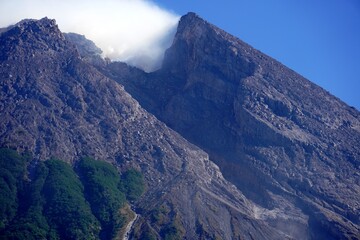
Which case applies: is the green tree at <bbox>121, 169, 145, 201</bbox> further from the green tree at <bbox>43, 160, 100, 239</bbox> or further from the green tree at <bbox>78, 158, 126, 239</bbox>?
the green tree at <bbox>43, 160, 100, 239</bbox>

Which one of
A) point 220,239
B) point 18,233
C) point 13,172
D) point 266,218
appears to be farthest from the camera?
Result: point 266,218

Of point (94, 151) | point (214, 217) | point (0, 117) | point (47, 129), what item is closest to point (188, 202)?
point (214, 217)

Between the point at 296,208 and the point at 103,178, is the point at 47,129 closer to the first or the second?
the point at 103,178

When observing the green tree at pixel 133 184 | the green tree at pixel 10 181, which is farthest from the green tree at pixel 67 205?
the green tree at pixel 133 184

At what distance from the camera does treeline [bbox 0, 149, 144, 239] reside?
163 m

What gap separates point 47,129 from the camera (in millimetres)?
198875

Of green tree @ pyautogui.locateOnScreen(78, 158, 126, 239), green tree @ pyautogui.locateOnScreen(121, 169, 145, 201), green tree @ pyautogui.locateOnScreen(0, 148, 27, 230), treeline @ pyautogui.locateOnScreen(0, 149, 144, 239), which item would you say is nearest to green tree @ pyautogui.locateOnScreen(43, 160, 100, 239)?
treeline @ pyautogui.locateOnScreen(0, 149, 144, 239)

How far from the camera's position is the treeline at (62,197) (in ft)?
535

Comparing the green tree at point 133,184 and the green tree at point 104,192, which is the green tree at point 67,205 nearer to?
the green tree at point 104,192

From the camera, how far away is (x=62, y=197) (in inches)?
6880

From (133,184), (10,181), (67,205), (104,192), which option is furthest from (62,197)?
(133,184)

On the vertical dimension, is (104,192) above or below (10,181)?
above

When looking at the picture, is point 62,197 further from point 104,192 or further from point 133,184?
point 133,184

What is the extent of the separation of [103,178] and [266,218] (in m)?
46.4
